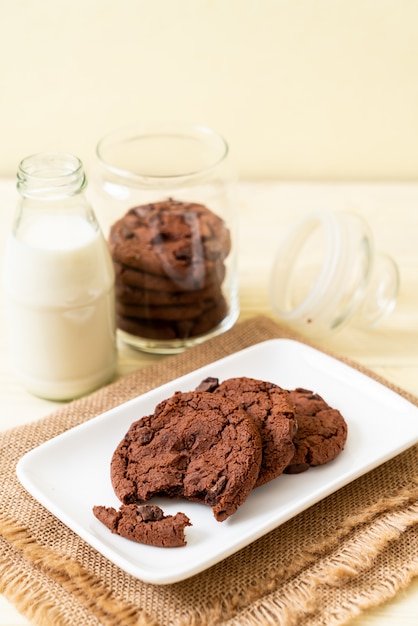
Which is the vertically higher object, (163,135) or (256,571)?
(163,135)

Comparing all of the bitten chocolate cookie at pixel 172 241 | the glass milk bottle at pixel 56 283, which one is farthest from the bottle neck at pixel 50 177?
the bitten chocolate cookie at pixel 172 241

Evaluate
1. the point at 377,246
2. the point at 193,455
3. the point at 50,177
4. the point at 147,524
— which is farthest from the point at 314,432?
the point at 377,246

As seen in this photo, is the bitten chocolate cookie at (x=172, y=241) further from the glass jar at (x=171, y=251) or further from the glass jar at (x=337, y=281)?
the glass jar at (x=337, y=281)

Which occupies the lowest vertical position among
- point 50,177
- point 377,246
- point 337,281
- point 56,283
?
point 377,246

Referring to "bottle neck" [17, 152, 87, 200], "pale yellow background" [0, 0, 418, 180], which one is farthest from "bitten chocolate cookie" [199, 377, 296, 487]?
"pale yellow background" [0, 0, 418, 180]

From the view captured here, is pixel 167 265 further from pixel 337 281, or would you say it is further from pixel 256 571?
pixel 256 571
